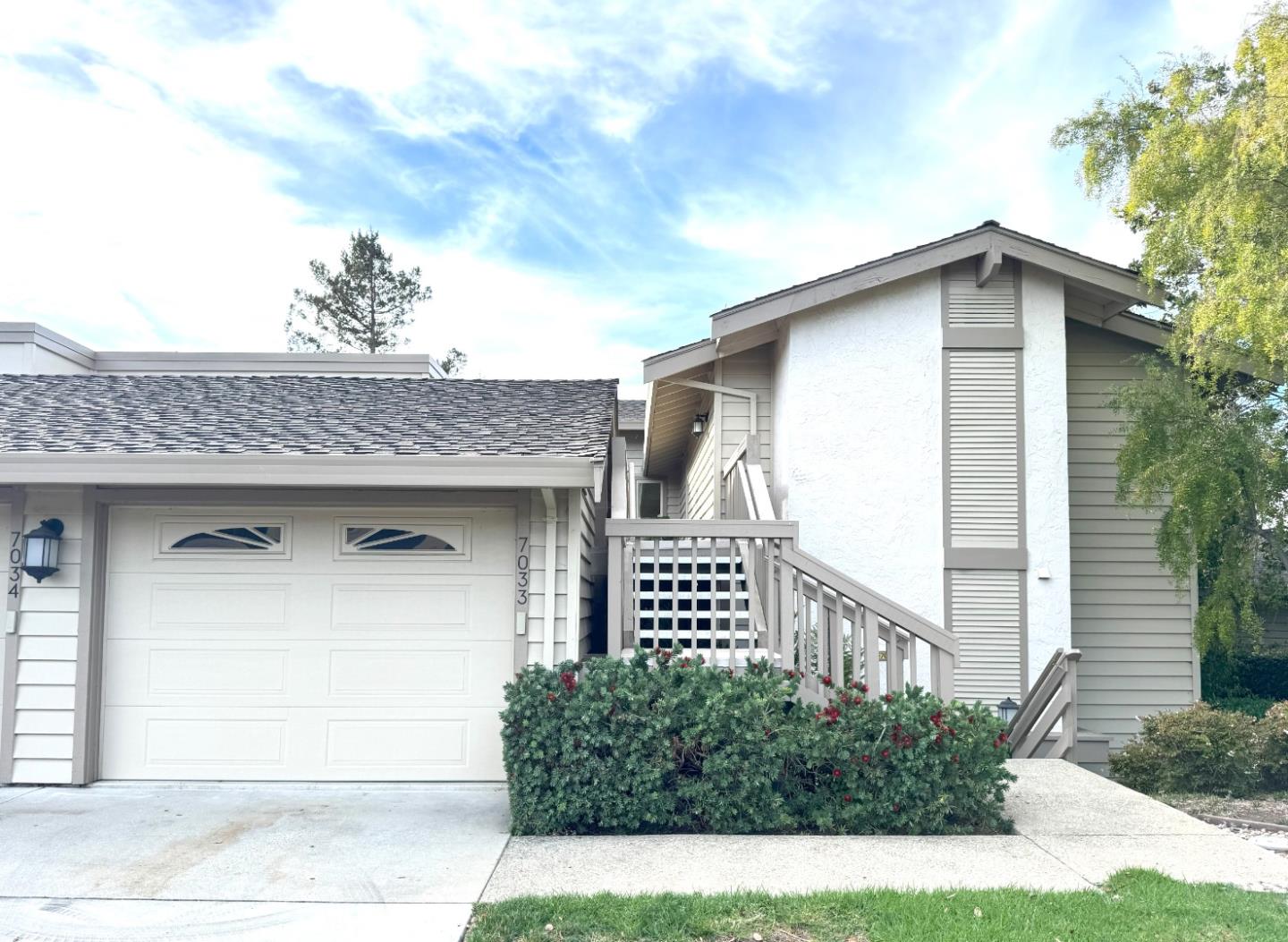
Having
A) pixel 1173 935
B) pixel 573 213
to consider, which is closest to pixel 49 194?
pixel 573 213

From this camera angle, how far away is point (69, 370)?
32.2ft

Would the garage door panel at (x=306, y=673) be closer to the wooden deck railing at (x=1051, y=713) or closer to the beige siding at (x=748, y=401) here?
the wooden deck railing at (x=1051, y=713)

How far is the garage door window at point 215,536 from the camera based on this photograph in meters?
6.91

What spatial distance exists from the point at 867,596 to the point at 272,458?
12.9 feet

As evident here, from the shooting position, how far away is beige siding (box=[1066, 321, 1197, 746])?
1009 centimetres

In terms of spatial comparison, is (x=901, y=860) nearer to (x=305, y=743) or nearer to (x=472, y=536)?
(x=472, y=536)

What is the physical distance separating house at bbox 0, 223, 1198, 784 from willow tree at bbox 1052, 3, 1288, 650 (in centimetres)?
80

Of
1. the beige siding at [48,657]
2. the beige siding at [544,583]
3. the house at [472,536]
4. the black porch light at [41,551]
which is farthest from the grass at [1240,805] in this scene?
the black porch light at [41,551]

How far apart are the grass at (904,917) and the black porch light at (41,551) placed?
4.26 meters

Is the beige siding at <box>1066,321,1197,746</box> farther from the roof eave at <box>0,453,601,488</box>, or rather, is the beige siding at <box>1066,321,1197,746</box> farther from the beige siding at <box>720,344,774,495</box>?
the roof eave at <box>0,453,601,488</box>

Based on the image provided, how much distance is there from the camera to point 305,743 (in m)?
6.78

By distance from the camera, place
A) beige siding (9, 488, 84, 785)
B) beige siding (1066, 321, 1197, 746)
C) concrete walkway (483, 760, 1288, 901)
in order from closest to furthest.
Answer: concrete walkway (483, 760, 1288, 901) < beige siding (9, 488, 84, 785) < beige siding (1066, 321, 1197, 746)

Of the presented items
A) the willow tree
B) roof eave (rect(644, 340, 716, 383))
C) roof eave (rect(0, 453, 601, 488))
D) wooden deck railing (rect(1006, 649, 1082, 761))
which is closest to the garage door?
roof eave (rect(0, 453, 601, 488))

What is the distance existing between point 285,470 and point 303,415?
159 centimetres
